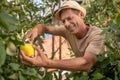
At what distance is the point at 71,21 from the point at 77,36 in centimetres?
16

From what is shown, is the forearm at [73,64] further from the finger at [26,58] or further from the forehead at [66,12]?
the forehead at [66,12]

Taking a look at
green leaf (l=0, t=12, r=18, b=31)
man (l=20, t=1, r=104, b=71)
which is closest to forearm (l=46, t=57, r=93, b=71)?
man (l=20, t=1, r=104, b=71)

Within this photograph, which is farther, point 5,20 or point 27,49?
point 27,49

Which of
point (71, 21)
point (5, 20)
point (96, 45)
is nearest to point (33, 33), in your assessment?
point (71, 21)

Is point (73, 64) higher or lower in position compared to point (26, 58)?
lower

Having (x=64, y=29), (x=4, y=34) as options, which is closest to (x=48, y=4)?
(x=64, y=29)

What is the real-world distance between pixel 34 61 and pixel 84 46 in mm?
801

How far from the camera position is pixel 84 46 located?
2.66 m

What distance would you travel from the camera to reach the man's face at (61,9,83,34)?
2658 mm

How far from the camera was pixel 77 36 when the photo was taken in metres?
2.75

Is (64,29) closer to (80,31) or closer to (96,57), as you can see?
(80,31)

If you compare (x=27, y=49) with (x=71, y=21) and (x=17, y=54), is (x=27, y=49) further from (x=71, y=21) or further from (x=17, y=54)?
(x=71, y=21)

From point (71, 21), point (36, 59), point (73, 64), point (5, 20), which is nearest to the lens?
point (5, 20)

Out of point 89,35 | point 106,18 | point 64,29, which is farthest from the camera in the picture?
point 106,18
